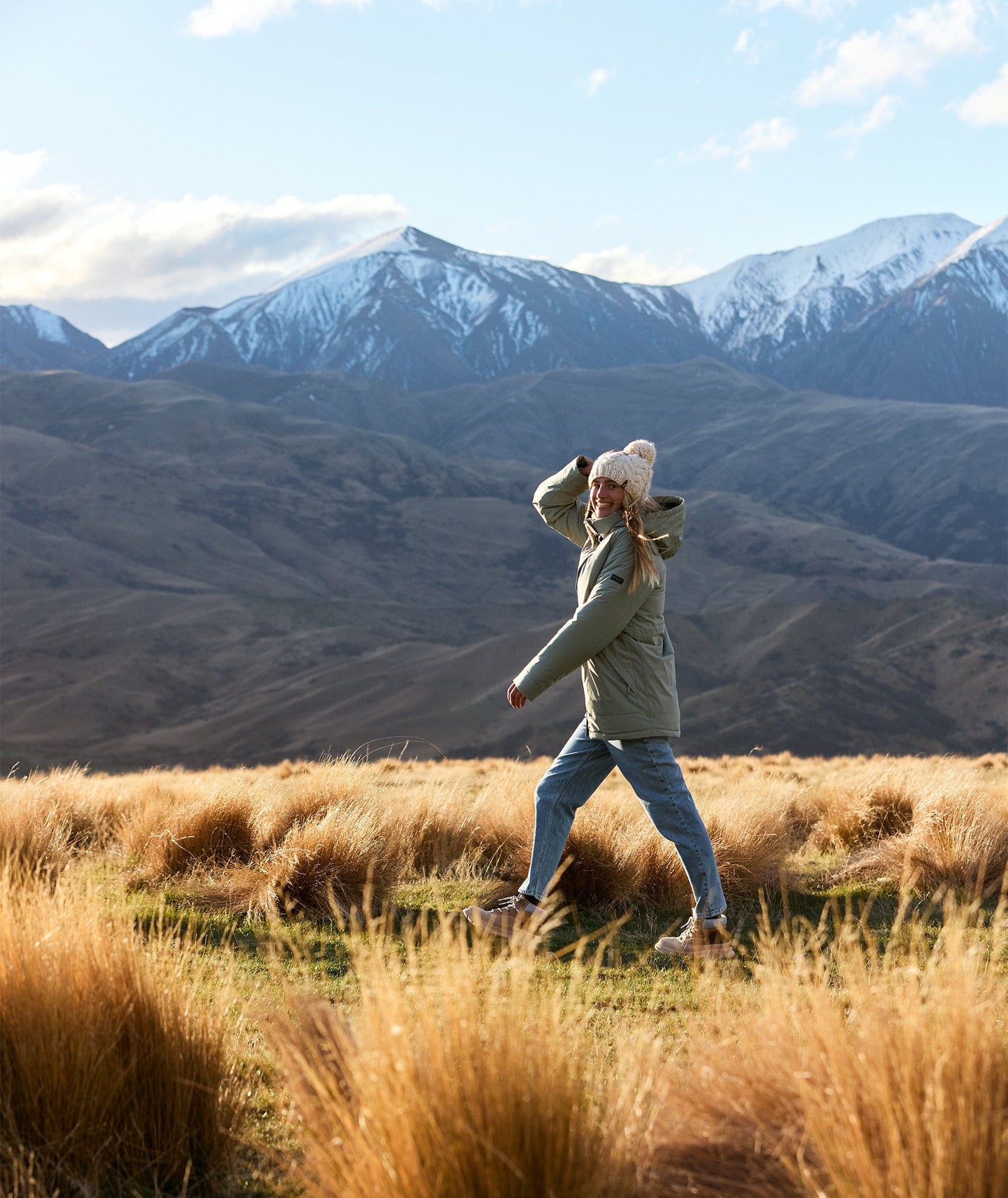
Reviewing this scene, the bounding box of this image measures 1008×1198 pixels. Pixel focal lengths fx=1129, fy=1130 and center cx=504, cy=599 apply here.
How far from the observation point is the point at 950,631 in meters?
57.5

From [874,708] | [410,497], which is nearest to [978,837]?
[874,708]

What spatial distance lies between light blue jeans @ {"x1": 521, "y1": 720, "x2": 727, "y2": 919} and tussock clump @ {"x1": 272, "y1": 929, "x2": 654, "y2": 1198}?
2.15 m

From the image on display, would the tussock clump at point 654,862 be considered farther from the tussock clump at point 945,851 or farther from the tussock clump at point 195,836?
the tussock clump at point 195,836

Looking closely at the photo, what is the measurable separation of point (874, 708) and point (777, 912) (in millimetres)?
48091

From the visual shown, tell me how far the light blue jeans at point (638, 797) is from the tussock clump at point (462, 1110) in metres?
2.15

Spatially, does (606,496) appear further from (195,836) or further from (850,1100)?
(195,836)

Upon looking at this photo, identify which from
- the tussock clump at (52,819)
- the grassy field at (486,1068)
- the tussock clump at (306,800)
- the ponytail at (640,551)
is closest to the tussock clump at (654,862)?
the grassy field at (486,1068)

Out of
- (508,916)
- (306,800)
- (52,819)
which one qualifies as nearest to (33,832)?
(52,819)

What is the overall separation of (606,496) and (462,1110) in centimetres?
286

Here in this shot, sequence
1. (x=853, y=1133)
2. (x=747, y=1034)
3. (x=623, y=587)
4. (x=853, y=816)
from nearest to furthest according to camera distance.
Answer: (x=853, y=1133) < (x=747, y=1034) < (x=623, y=587) < (x=853, y=816)

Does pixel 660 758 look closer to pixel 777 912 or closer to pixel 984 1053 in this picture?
pixel 777 912

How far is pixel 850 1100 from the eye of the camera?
2062 mm

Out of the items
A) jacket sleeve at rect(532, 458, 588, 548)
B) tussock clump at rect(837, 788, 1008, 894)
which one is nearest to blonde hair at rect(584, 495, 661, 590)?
jacket sleeve at rect(532, 458, 588, 548)

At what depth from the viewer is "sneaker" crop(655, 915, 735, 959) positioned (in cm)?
439
